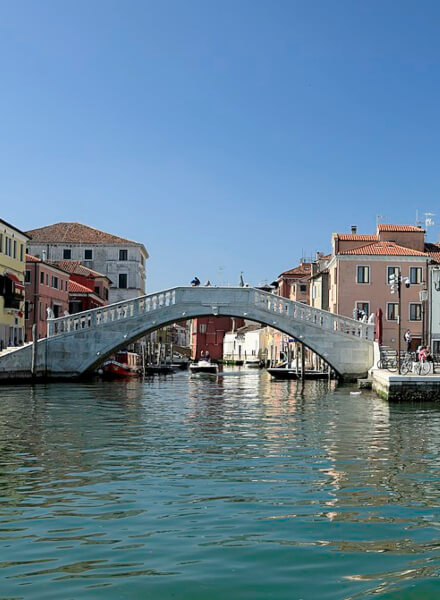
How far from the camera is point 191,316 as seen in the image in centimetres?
3152

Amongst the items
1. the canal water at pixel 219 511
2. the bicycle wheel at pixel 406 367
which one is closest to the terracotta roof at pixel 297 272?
the bicycle wheel at pixel 406 367

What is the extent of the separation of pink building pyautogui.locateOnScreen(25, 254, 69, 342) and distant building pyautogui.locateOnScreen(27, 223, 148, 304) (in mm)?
15792

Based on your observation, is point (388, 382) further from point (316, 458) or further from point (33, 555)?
point (33, 555)

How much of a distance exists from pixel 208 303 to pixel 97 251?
35.5 m

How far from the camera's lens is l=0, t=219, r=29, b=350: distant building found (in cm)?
3472

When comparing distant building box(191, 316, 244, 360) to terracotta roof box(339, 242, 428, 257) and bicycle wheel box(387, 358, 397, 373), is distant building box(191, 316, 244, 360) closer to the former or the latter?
terracotta roof box(339, 242, 428, 257)

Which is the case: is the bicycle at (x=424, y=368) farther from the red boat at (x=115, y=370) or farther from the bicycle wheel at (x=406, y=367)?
the red boat at (x=115, y=370)

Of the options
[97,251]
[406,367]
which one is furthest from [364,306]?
[97,251]

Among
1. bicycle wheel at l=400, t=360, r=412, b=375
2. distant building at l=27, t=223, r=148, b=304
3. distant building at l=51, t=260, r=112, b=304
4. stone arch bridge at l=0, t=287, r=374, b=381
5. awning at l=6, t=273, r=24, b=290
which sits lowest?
bicycle wheel at l=400, t=360, r=412, b=375

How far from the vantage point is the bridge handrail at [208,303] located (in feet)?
102

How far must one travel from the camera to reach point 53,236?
64500 mm

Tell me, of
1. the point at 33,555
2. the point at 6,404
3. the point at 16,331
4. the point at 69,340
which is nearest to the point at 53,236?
the point at 16,331

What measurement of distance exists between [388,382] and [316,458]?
11.2 meters

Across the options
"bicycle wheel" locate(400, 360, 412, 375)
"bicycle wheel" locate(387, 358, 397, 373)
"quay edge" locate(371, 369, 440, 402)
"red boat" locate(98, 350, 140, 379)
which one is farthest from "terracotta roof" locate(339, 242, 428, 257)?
"quay edge" locate(371, 369, 440, 402)
